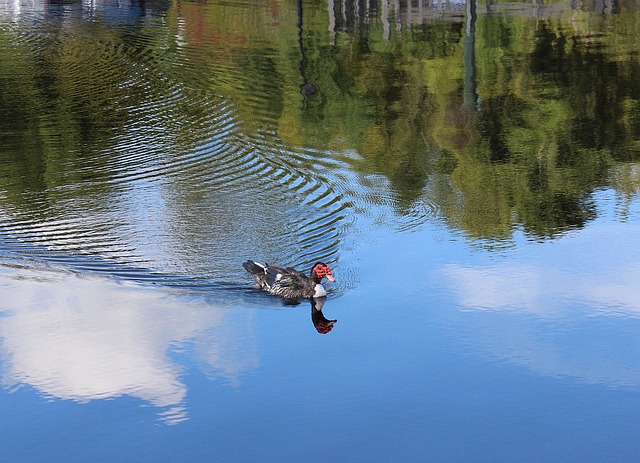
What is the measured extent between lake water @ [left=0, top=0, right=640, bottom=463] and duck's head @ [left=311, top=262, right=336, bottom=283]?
0.38 m

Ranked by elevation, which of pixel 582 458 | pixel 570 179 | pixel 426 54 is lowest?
pixel 582 458

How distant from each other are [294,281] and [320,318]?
64 centimetres

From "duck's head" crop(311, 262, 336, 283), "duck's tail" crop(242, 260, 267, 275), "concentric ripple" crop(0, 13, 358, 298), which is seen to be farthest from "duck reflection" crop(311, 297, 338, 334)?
"concentric ripple" crop(0, 13, 358, 298)

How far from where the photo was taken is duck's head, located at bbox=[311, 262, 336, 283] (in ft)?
47.8

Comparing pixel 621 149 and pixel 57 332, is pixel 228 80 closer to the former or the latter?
pixel 621 149

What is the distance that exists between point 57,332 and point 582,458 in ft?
21.2

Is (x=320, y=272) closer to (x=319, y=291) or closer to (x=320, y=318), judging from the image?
(x=319, y=291)

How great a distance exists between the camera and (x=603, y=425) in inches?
454

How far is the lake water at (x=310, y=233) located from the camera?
38.4ft

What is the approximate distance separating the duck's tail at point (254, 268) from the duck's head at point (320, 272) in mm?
654

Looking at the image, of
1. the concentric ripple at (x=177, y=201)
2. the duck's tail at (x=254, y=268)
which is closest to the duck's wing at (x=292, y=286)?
the duck's tail at (x=254, y=268)

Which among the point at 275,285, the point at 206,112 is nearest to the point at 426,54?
the point at 206,112

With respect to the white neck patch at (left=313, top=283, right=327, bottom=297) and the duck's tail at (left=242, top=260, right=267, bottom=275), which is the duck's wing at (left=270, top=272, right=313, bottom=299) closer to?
the white neck patch at (left=313, top=283, right=327, bottom=297)

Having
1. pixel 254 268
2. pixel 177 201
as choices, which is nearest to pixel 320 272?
pixel 254 268
